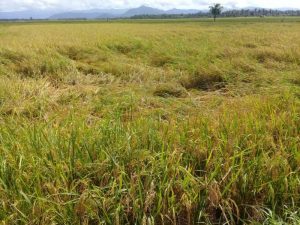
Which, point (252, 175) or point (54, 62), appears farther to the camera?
point (54, 62)

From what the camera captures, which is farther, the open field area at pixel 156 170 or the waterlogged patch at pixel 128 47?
the waterlogged patch at pixel 128 47

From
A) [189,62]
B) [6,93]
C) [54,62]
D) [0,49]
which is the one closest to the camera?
[6,93]

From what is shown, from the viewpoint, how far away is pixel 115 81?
6277 millimetres

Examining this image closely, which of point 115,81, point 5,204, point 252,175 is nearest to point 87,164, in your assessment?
point 5,204

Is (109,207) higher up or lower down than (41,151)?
lower down

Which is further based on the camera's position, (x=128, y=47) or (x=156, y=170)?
(x=128, y=47)

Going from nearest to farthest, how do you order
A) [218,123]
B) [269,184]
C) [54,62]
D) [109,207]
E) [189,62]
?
[109,207], [269,184], [218,123], [54,62], [189,62]

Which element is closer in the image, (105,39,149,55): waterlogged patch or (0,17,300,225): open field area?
(0,17,300,225): open field area

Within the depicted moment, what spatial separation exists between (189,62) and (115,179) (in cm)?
586

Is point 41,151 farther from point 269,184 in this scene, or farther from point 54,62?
point 54,62

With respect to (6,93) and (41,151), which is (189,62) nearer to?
(6,93)

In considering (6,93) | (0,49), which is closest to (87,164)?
(6,93)

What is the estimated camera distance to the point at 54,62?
7.09m

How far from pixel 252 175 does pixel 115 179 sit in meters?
0.91
